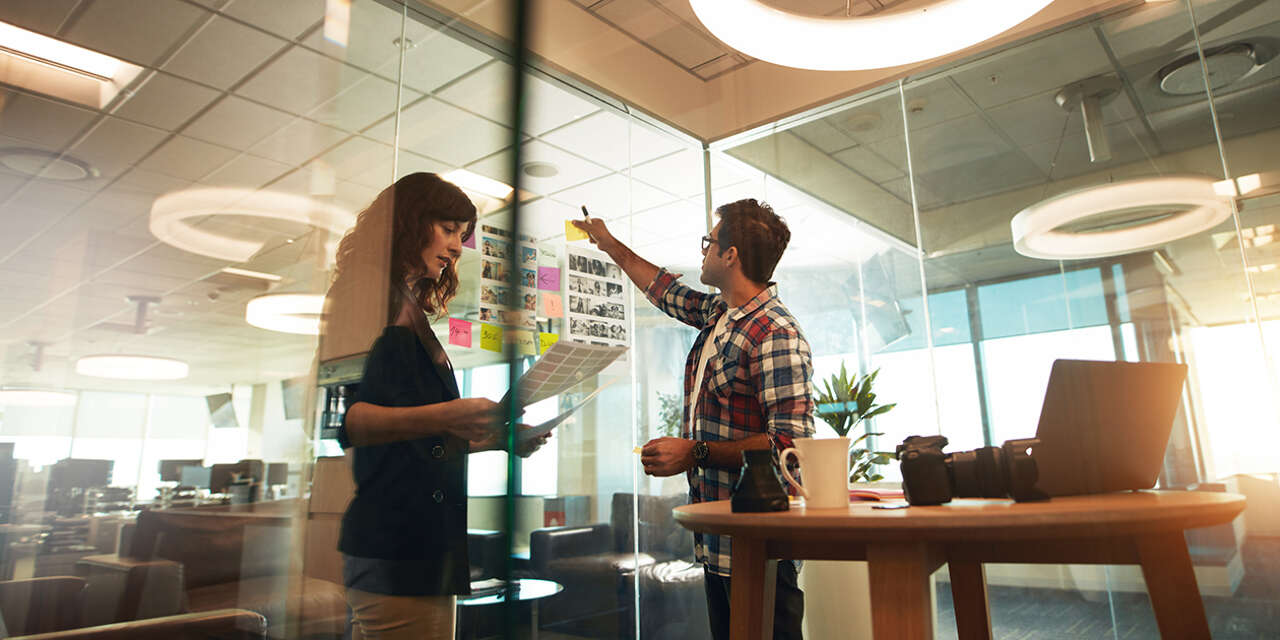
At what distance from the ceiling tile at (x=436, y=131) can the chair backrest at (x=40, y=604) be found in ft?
3.11

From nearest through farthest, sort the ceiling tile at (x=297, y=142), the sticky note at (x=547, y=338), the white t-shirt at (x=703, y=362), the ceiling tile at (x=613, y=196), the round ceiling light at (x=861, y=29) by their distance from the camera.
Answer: the ceiling tile at (x=297, y=142) → the white t-shirt at (x=703, y=362) → the round ceiling light at (x=861, y=29) → the sticky note at (x=547, y=338) → the ceiling tile at (x=613, y=196)

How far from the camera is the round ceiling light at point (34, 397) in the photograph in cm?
98

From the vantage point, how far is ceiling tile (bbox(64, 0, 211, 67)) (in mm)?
1171

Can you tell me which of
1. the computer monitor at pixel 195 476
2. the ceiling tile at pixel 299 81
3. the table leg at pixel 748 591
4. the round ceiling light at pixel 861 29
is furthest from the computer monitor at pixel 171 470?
the round ceiling light at pixel 861 29

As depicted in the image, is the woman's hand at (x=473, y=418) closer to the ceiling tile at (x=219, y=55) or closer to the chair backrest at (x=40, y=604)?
the chair backrest at (x=40, y=604)

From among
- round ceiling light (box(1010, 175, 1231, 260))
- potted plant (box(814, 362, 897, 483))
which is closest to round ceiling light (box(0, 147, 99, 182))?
potted plant (box(814, 362, 897, 483))

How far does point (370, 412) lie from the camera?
1.16 metres

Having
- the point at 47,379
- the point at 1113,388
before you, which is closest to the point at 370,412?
the point at 47,379

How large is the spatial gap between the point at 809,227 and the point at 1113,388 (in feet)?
8.84

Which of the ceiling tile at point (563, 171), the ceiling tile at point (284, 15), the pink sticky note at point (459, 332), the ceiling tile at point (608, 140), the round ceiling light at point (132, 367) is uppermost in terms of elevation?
the ceiling tile at point (608, 140)

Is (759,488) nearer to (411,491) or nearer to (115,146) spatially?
(411,491)

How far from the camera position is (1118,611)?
259cm

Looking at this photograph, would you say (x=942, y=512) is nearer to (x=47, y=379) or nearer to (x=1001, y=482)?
(x=1001, y=482)

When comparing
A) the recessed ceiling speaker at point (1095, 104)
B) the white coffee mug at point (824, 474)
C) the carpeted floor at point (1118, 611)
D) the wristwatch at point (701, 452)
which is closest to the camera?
the white coffee mug at point (824, 474)
